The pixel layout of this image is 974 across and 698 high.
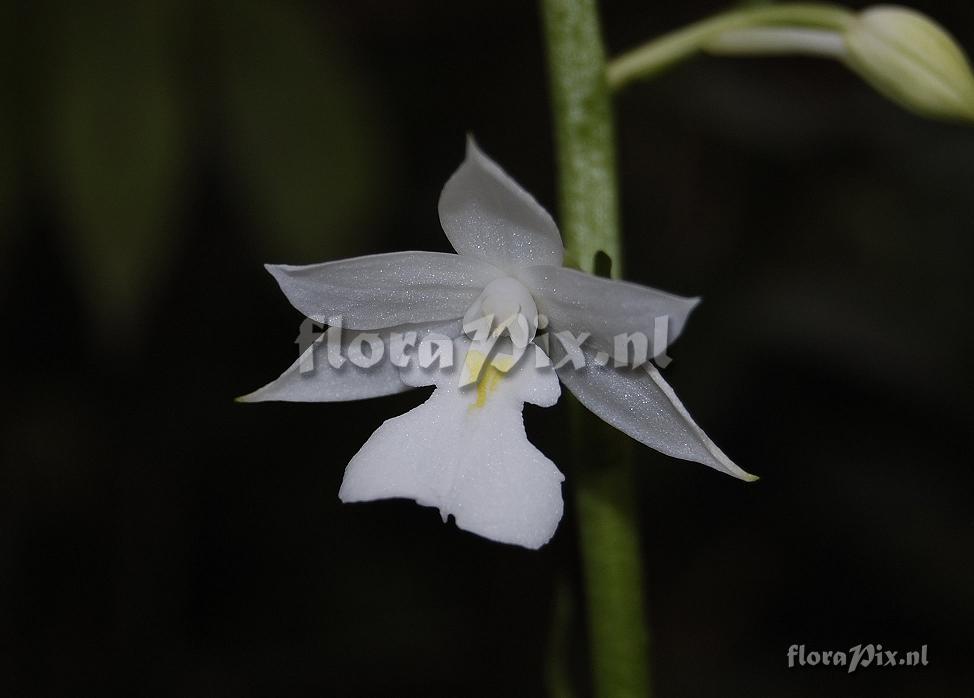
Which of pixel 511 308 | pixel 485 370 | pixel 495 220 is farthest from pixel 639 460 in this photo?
pixel 495 220

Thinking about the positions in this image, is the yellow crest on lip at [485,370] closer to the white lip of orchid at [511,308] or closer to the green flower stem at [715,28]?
the white lip of orchid at [511,308]

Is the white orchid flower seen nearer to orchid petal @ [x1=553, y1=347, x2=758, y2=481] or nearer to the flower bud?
orchid petal @ [x1=553, y1=347, x2=758, y2=481]

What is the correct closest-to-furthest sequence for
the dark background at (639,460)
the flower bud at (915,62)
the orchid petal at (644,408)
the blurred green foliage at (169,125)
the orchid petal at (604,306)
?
the orchid petal at (604,306), the orchid petal at (644,408), the flower bud at (915,62), the blurred green foliage at (169,125), the dark background at (639,460)

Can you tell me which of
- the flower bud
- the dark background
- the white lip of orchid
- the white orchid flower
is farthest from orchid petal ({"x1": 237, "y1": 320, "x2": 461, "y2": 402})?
the dark background

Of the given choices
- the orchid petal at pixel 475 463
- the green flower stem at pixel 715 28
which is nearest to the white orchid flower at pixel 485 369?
the orchid petal at pixel 475 463

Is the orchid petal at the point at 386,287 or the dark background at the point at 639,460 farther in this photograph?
the dark background at the point at 639,460

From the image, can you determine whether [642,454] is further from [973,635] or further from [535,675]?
[973,635]

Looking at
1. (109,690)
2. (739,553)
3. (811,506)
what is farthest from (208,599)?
(811,506)
